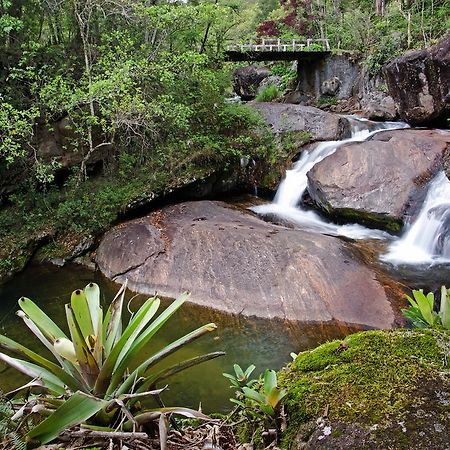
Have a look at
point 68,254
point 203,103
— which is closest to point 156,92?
point 203,103

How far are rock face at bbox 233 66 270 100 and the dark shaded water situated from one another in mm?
21863

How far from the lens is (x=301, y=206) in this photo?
1084 centimetres

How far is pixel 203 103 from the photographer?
11.2m

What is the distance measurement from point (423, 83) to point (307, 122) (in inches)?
137

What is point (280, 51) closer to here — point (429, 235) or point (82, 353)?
point (429, 235)

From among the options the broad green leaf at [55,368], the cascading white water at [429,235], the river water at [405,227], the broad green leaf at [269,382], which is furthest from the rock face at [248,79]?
the broad green leaf at [269,382]

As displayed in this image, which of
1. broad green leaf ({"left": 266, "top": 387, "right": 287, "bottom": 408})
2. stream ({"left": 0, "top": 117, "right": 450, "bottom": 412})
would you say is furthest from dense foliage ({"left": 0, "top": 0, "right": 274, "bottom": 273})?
broad green leaf ({"left": 266, "top": 387, "right": 287, "bottom": 408})

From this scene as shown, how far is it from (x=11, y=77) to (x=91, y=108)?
187 cm

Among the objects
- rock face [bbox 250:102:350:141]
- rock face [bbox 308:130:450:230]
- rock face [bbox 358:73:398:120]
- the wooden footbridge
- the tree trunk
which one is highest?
the tree trunk

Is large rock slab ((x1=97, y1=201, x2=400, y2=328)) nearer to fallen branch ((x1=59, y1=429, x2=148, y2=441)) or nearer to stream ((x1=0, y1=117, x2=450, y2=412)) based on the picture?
stream ((x1=0, y1=117, x2=450, y2=412))

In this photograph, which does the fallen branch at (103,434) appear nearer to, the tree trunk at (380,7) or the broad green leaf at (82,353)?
the broad green leaf at (82,353)

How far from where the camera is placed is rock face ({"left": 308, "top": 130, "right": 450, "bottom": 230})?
9.23 metres

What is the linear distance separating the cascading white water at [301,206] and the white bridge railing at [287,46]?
30.2ft

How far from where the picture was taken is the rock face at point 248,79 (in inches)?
1081
